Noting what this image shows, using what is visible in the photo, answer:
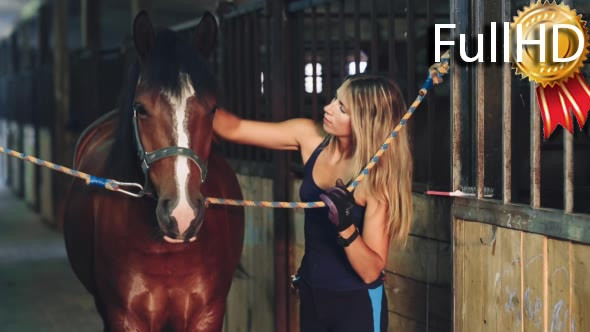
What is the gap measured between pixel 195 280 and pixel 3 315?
3149 mm

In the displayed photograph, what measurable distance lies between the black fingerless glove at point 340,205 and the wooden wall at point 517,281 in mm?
539

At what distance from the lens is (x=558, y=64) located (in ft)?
8.52

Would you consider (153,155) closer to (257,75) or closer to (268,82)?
(268,82)

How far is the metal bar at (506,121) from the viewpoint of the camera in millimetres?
2773

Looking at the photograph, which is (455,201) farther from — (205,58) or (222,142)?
(222,142)

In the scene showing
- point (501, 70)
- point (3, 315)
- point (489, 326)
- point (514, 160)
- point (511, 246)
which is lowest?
point (3, 315)

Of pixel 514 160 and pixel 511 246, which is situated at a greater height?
pixel 514 160

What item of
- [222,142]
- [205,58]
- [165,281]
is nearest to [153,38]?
[205,58]

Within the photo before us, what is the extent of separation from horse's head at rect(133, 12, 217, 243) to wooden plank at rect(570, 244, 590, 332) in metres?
1.17

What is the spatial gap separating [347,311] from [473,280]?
48 cm

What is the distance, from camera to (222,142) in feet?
18.8

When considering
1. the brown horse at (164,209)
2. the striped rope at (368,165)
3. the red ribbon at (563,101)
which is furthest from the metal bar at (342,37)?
the red ribbon at (563,101)

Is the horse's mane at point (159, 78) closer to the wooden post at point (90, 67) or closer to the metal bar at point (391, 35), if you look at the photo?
the metal bar at point (391, 35)

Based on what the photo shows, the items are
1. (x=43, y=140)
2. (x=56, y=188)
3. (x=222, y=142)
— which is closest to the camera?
(x=222, y=142)
